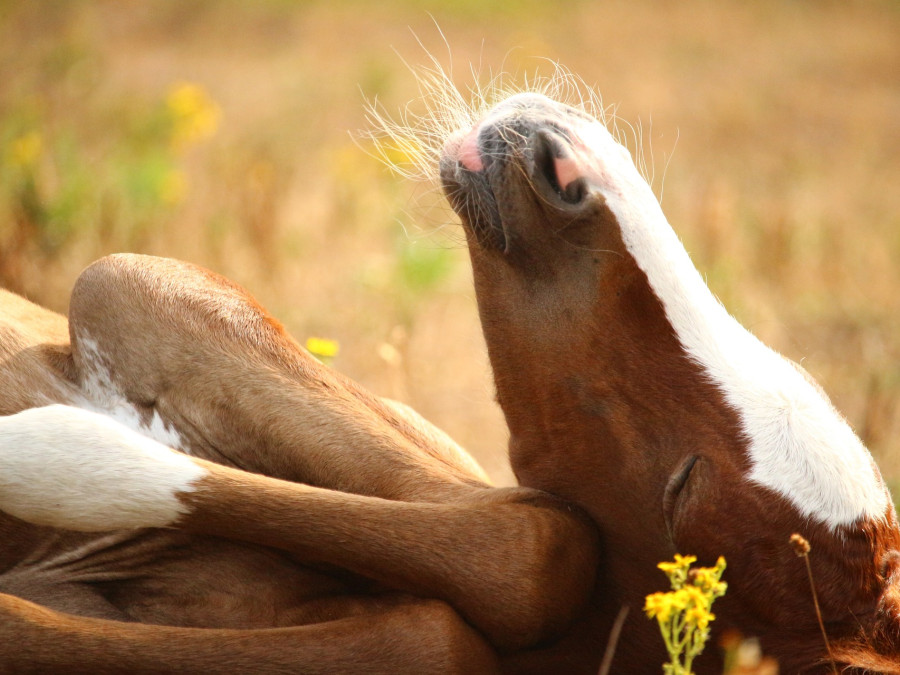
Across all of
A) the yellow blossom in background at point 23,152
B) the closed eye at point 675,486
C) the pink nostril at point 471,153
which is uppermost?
the yellow blossom in background at point 23,152

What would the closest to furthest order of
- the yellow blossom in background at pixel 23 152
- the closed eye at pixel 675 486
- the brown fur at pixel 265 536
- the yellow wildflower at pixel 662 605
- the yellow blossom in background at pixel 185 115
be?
the yellow wildflower at pixel 662 605 → the brown fur at pixel 265 536 → the closed eye at pixel 675 486 → the yellow blossom in background at pixel 23 152 → the yellow blossom in background at pixel 185 115

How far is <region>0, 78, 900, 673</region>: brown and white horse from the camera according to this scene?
1.53 m

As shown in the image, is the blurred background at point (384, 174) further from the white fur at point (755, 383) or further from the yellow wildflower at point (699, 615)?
the yellow wildflower at point (699, 615)

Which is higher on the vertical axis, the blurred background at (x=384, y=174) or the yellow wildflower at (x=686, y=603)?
the blurred background at (x=384, y=174)

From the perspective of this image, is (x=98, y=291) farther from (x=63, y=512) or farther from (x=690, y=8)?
(x=690, y=8)

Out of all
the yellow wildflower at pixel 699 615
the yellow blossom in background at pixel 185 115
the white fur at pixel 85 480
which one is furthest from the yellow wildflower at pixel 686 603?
the yellow blossom in background at pixel 185 115

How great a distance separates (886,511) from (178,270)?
128cm

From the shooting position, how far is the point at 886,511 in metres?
1.58

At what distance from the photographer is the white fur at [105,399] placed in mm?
1859

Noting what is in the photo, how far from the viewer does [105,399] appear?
190 cm

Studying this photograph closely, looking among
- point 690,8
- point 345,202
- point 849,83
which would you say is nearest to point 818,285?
point 345,202

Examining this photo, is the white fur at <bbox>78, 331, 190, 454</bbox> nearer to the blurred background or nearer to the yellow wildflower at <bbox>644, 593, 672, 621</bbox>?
the blurred background

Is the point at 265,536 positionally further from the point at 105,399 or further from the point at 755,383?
the point at 755,383

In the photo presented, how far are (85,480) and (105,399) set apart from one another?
374mm
